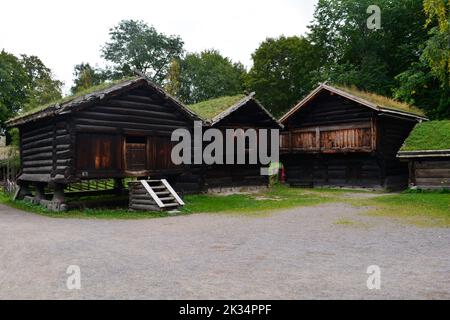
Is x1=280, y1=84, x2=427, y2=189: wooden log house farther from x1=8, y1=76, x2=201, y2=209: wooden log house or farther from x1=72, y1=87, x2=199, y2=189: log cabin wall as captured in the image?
x1=72, y1=87, x2=199, y2=189: log cabin wall

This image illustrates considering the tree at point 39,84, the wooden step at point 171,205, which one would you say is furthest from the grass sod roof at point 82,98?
the tree at point 39,84

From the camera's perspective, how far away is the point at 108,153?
16781mm

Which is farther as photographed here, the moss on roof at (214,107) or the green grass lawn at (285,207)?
the moss on roof at (214,107)

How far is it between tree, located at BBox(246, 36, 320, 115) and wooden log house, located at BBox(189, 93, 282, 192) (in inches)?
832

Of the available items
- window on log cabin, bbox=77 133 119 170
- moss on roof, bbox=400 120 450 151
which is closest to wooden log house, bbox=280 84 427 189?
moss on roof, bbox=400 120 450 151

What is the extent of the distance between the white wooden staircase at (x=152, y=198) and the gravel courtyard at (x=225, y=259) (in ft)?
7.22

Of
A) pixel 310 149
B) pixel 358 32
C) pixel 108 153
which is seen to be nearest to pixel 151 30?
pixel 358 32

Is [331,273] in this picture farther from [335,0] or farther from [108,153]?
[335,0]

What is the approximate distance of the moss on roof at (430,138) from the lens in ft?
73.0

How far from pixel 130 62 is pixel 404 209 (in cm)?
5243

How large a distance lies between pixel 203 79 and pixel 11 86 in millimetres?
24477

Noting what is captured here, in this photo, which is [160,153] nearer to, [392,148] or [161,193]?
[161,193]

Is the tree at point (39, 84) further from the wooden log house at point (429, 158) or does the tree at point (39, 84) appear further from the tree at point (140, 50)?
the wooden log house at point (429, 158)

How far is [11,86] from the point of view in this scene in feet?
145
